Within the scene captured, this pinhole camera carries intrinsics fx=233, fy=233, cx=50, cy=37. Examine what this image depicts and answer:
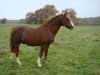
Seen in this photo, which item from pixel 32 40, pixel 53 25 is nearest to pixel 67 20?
pixel 53 25

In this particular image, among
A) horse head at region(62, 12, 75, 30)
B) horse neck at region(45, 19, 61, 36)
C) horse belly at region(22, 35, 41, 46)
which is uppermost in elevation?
horse head at region(62, 12, 75, 30)

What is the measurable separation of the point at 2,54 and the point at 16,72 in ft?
11.2

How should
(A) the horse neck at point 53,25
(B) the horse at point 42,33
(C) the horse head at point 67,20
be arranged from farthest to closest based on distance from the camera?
(A) the horse neck at point 53,25
(B) the horse at point 42,33
(C) the horse head at point 67,20

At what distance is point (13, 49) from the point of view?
10.7 m

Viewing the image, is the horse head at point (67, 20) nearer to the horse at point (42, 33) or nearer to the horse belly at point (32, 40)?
the horse at point (42, 33)

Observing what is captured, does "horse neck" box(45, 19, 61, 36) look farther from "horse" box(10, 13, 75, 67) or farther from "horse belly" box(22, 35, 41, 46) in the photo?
"horse belly" box(22, 35, 41, 46)

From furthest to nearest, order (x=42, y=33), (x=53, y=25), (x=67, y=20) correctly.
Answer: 1. (x=53, y=25)
2. (x=42, y=33)
3. (x=67, y=20)

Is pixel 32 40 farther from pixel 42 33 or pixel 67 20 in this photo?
pixel 67 20

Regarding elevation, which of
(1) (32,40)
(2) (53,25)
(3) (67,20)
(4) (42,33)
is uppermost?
(3) (67,20)

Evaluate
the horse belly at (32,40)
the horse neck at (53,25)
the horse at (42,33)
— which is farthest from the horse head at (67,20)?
the horse belly at (32,40)

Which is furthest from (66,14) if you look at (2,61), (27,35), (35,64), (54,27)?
(2,61)

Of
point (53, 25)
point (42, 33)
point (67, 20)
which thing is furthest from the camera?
point (53, 25)

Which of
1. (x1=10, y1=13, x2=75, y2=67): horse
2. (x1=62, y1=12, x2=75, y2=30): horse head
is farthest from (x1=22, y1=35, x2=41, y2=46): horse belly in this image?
(x1=62, y1=12, x2=75, y2=30): horse head

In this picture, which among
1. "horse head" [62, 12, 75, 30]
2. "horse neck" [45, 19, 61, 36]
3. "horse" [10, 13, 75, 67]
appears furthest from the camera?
"horse neck" [45, 19, 61, 36]
